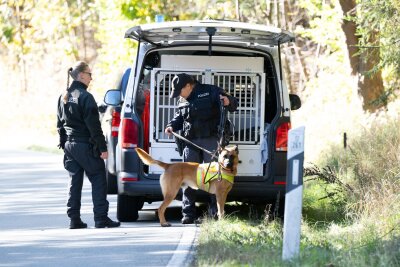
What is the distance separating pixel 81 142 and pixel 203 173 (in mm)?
1341

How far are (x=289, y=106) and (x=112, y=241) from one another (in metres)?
2.76

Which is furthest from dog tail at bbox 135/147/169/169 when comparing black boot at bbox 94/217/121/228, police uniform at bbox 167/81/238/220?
black boot at bbox 94/217/121/228

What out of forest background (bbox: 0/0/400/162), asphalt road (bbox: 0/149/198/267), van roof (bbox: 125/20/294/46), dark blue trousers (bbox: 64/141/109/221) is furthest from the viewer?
forest background (bbox: 0/0/400/162)

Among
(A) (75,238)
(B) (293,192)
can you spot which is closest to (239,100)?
(A) (75,238)

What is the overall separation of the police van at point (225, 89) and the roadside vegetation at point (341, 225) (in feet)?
2.10

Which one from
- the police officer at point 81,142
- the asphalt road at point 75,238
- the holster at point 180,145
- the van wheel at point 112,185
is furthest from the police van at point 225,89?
the van wheel at point 112,185

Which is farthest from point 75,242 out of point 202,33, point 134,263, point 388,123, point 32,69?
point 32,69

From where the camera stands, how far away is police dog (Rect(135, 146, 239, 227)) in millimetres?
12023

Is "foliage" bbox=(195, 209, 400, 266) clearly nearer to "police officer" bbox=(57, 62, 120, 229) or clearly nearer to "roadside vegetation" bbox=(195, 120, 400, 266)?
"roadside vegetation" bbox=(195, 120, 400, 266)

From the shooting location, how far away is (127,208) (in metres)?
12.9

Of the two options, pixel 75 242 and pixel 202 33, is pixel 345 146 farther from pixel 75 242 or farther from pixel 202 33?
pixel 75 242

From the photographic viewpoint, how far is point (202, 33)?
40.3 feet

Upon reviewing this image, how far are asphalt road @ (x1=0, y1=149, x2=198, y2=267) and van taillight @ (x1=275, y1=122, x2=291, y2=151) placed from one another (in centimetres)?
128

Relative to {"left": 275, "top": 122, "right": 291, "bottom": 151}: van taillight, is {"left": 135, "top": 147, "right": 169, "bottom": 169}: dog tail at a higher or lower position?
lower
